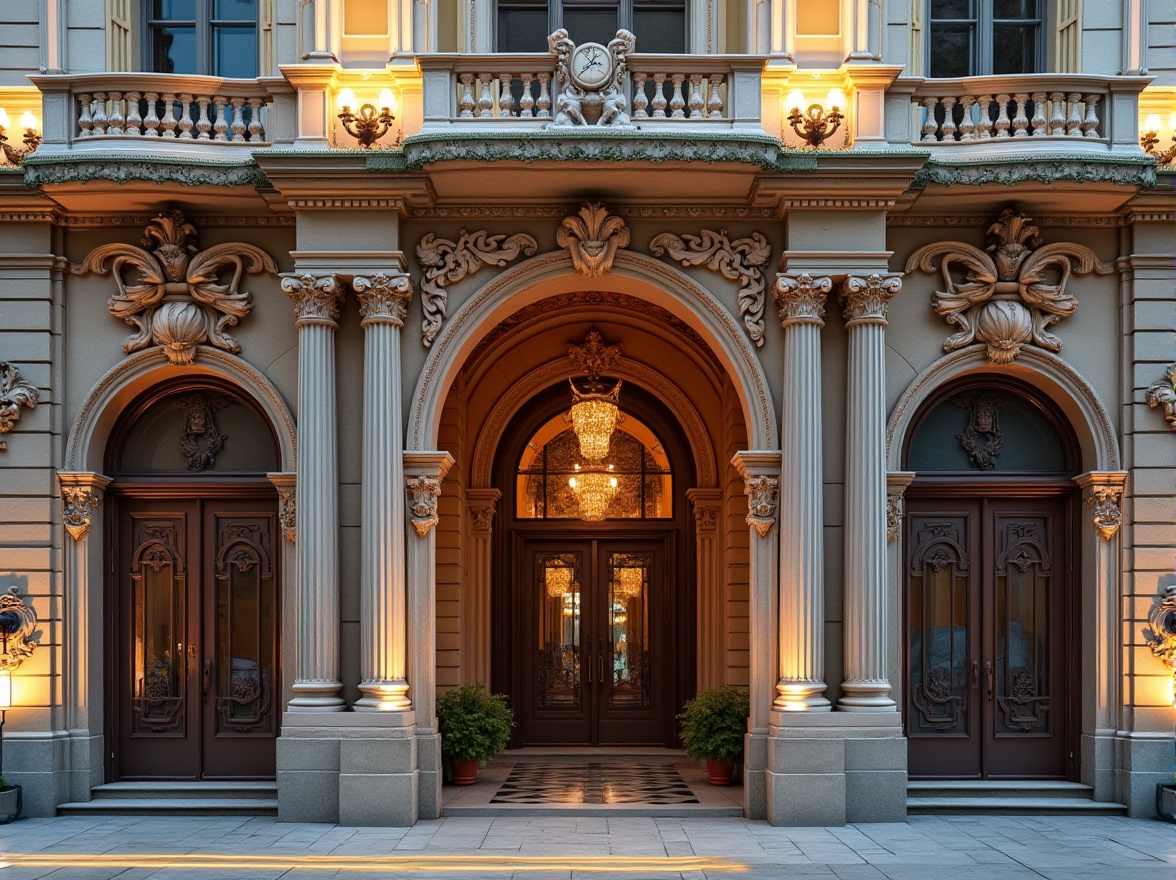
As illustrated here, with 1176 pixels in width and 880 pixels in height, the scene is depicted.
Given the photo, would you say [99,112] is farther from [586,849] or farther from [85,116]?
[586,849]

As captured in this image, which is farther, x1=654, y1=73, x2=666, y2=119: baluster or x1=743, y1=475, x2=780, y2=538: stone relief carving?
x1=743, y1=475, x2=780, y2=538: stone relief carving

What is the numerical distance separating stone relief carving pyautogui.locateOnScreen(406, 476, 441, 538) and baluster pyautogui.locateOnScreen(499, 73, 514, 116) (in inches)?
139

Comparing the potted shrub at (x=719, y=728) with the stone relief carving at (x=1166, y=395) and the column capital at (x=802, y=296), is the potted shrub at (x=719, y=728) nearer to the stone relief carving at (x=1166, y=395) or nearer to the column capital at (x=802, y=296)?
the column capital at (x=802, y=296)

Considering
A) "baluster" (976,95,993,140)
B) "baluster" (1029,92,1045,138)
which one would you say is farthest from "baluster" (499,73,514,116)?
"baluster" (1029,92,1045,138)

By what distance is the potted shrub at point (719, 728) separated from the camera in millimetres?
14453

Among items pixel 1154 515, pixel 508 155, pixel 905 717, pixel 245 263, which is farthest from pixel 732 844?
pixel 245 263

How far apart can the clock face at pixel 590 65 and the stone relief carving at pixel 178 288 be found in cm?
355

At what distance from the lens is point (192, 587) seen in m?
14.2

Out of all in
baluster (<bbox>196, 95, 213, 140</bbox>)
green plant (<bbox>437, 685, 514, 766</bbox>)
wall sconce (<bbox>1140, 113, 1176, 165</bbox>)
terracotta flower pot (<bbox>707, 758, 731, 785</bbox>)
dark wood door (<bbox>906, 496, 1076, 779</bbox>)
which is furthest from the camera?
terracotta flower pot (<bbox>707, 758, 731, 785</bbox>)

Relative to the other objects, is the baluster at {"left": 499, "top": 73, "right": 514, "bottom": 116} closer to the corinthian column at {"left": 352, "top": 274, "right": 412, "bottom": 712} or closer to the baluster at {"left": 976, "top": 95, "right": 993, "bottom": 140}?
the corinthian column at {"left": 352, "top": 274, "right": 412, "bottom": 712}

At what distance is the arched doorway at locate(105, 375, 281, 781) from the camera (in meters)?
14.1

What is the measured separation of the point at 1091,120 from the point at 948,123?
4.45ft

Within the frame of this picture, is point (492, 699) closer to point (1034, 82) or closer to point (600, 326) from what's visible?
point (600, 326)

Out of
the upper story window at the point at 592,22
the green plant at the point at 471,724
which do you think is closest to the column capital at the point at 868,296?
the upper story window at the point at 592,22
